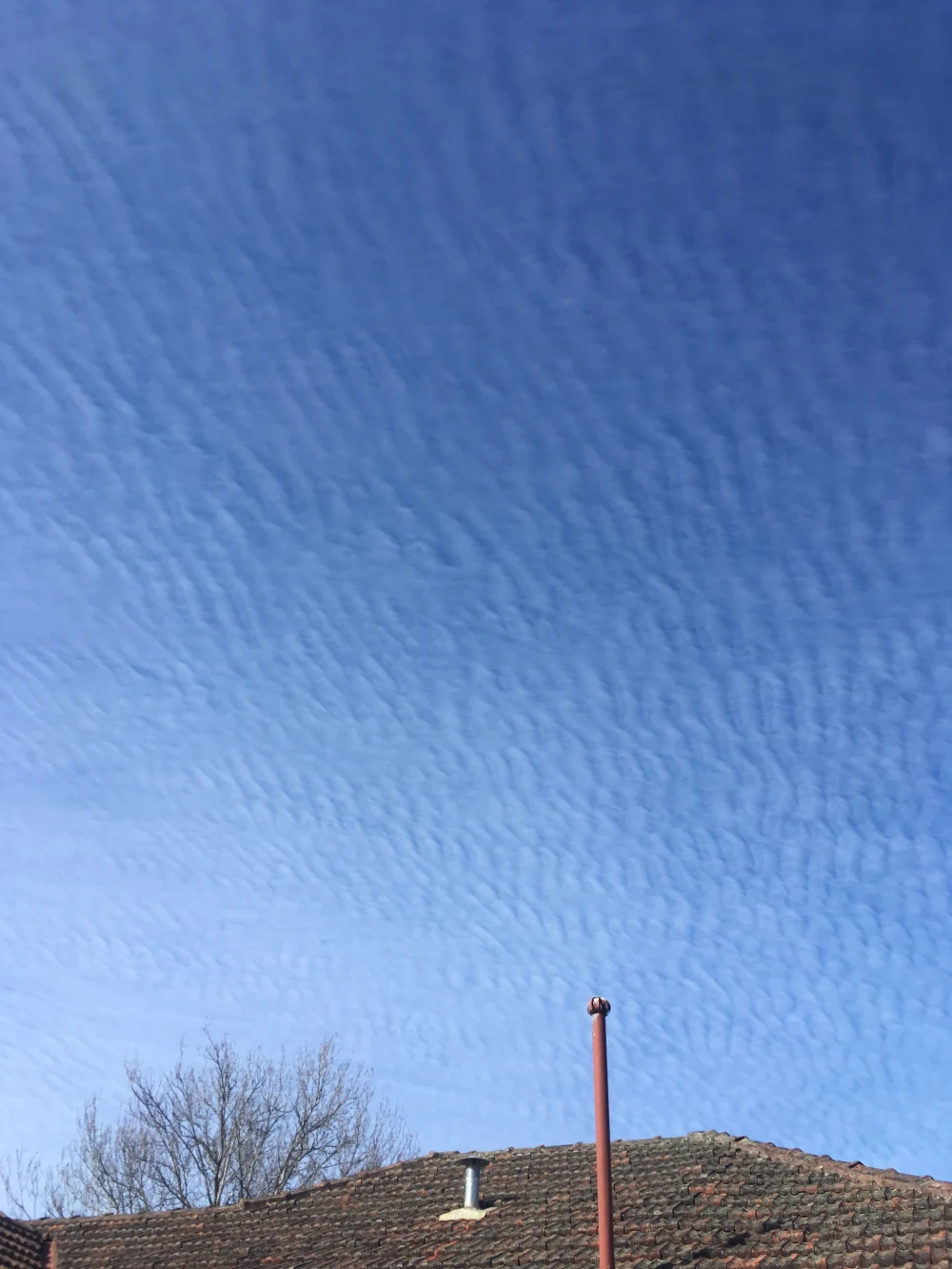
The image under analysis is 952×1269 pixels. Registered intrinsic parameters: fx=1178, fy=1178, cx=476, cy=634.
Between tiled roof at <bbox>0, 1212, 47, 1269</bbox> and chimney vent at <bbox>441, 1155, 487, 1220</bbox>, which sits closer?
chimney vent at <bbox>441, 1155, 487, 1220</bbox>

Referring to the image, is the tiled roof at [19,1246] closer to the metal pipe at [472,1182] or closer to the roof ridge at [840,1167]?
the metal pipe at [472,1182]

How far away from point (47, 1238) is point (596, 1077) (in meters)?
9.90

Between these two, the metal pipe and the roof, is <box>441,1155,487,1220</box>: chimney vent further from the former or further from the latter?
the roof

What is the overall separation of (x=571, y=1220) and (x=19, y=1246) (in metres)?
7.29

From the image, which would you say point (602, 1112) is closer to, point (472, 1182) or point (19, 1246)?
point (472, 1182)

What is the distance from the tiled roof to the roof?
0.86 ft

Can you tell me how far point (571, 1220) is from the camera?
12.9 metres

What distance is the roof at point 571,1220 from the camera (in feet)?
36.4

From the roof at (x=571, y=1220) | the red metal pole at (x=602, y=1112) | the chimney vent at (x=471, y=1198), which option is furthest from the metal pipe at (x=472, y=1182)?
the red metal pole at (x=602, y=1112)

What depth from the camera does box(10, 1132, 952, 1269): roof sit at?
36.4ft

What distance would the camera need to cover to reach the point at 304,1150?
2872 centimetres

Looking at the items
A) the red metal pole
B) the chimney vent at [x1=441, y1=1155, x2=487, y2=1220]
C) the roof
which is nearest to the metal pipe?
the chimney vent at [x1=441, y1=1155, x2=487, y2=1220]

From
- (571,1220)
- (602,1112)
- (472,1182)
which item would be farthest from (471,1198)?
(602,1112)

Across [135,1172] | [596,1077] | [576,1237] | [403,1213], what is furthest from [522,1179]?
[135,1172]
